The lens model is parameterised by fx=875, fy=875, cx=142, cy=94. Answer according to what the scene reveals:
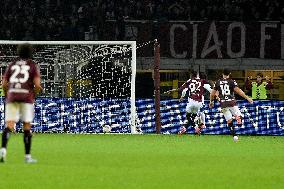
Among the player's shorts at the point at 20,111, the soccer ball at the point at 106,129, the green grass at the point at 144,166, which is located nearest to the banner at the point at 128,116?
the soccer ball at the point at 106,129

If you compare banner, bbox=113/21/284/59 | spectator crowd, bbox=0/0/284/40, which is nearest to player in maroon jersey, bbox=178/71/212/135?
banner, bbox=113/21/284/59

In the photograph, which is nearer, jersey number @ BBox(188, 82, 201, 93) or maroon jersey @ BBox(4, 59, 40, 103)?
maroon jersey @ BBox(4, 59, 40, 103)

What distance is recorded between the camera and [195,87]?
29328 mm

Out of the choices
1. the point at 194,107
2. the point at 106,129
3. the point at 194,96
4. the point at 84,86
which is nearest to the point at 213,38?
the point at 84,86

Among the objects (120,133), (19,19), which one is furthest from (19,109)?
(19,19)

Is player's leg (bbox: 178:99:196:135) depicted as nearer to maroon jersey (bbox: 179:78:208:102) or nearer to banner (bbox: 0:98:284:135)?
maroon jersey (bbox: 179:78:208:102)

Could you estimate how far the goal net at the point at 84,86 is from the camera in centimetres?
2978

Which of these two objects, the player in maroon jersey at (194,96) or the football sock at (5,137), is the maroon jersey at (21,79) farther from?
the player in maroon jersey at (194,96)

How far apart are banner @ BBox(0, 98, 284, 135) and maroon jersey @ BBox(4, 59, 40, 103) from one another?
1472 cm

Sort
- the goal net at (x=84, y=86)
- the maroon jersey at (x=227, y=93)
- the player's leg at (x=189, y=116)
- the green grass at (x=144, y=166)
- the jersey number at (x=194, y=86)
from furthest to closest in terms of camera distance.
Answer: the goal net at (x=84, y=86) < the jersey number at (x=194, y=86) < the player's leg at (x=189, y=116) < the maroon jersey at (x=227, y=93) < the green grass at (x=144, y=166)

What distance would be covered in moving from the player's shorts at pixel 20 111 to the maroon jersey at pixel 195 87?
569 inches

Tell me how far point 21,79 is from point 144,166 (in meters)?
2.59

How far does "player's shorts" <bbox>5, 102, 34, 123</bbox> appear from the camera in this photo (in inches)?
592

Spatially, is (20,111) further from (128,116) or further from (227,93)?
(128,116)
